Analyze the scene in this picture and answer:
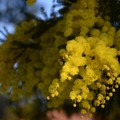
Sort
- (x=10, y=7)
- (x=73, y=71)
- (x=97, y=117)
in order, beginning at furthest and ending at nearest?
1. (x=10, y=7)
2. (x=97, y=117)
3. (x=73, y=71)

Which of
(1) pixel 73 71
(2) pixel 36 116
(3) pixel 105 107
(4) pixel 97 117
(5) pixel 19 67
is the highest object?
(1) pixel 73 71

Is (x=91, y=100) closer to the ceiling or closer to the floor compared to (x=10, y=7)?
closer to the ceiling

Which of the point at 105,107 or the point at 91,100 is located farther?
the point at 105,107

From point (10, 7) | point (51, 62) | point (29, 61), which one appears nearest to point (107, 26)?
point (51, 62)

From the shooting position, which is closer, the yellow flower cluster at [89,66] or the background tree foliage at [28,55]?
the yellow flower cluster at [89,66]

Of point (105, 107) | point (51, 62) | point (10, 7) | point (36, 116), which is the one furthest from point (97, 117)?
point (10, 7)

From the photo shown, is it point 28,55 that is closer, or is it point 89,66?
point 89,66

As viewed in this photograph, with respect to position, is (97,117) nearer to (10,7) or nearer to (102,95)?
(102,95)

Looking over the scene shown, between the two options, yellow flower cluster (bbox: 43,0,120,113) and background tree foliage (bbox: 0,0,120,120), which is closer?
yellow flower cluster (bbox: 43,0,120,113)

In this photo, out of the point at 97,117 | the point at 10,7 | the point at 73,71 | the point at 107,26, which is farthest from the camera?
the point at 10,7
